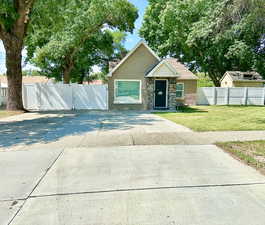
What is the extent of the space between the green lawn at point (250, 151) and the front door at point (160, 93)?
10059 millimetres

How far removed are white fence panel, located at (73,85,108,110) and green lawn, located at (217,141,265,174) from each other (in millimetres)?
11243

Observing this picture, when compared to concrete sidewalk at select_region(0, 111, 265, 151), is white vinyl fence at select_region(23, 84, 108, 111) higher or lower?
higher

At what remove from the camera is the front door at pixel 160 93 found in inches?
615

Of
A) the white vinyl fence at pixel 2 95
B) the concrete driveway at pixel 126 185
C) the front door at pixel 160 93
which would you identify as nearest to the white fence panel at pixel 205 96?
the front door at pixel 160 93

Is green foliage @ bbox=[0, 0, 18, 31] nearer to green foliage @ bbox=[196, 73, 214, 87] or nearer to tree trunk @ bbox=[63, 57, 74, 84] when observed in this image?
tree trunk @ bbox=[63, 57, 74, 84]

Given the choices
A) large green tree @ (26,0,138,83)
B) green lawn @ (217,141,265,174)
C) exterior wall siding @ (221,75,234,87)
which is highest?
large green tree @ (26,0,138,83)

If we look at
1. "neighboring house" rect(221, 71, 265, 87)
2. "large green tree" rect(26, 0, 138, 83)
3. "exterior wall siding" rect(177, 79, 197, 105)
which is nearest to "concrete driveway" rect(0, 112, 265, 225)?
"large green tree" rect(26, 0, 138, 83)

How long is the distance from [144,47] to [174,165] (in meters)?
12.6

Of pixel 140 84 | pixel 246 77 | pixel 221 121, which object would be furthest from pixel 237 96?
pixel 221 121

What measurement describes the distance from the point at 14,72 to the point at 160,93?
1042 cm

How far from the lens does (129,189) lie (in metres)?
3.33

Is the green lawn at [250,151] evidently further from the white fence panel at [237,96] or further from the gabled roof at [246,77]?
the gabled roof at [246,77]

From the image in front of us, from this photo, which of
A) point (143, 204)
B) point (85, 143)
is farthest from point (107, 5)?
point (143, 204)

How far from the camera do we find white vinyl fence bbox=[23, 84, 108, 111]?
15.8 meters
